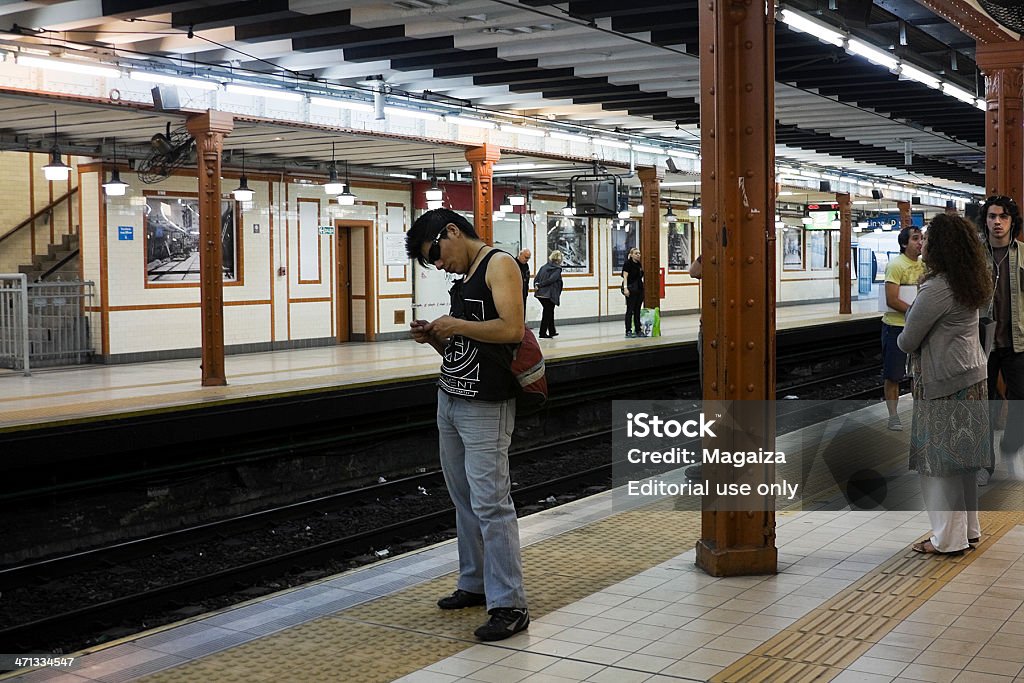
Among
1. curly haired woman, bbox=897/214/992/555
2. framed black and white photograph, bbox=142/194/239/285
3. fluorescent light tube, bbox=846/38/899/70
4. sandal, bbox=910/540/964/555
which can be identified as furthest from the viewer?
framed black and white photograph, bbox=142/194/239/285

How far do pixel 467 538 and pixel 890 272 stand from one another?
17.4 ft

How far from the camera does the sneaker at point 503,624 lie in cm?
411

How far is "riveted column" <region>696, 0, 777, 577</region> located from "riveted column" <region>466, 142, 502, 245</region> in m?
11.5

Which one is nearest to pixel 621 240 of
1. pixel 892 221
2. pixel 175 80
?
pixel 892 221

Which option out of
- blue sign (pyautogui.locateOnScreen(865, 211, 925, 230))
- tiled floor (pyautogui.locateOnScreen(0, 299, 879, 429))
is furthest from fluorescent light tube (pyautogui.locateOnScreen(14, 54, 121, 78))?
blue sign (pyautogui.locateOnScreen(865, 211, 925, 230))

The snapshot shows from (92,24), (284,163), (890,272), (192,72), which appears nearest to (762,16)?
(890,272)

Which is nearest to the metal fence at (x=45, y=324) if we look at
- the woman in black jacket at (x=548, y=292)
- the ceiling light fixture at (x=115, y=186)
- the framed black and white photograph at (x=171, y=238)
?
the framed black and white photograph at (x=171, y=238)

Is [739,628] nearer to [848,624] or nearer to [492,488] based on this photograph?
[848,624]

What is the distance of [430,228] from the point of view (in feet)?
14.3

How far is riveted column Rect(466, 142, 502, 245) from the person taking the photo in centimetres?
1641

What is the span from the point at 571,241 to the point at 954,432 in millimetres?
21481

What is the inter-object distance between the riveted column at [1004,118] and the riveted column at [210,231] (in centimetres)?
837

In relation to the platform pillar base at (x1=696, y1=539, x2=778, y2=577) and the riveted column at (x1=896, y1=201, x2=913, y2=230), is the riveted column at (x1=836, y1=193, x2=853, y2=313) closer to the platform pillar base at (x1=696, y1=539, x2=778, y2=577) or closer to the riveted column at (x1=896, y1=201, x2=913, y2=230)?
the riveted column at (x1=896, y1=201, x2=913, y2=230)

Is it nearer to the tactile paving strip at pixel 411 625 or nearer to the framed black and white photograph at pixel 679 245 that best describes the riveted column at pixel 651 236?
the framed black and white photograph at pixel 679 245
